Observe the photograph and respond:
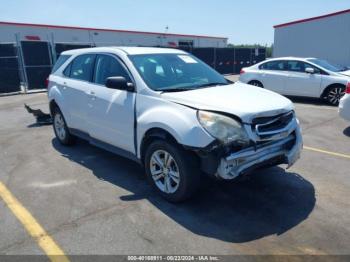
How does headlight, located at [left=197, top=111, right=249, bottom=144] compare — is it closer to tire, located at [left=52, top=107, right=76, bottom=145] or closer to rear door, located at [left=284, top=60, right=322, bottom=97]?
tire, located at [left=52, top=107, right=76, bottom=145]

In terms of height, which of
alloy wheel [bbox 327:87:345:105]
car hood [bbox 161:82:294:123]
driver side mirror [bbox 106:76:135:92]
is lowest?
alloy wheel [bbox 327:87:345:105]

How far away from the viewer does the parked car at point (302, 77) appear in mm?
10234

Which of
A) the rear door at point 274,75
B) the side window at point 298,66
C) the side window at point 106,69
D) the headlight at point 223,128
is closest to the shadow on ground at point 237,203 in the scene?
the headlight at point 223,128

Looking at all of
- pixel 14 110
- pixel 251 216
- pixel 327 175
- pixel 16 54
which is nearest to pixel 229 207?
pixel 251 216

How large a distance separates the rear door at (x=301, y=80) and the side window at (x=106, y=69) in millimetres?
7853

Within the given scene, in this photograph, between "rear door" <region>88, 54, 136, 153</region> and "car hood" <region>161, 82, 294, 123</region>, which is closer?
"car hood" <region>161, 82, 294, 123</region>

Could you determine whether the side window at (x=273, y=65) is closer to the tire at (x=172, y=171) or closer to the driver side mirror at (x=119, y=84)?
the driver side mirror at (x=119, y=84)

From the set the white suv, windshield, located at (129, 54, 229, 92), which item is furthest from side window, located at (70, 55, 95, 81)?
windshield, located at (129, 54, 229, 92)

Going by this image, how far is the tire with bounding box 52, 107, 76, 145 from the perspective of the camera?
6.23 metres

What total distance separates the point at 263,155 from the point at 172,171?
42.0 inches

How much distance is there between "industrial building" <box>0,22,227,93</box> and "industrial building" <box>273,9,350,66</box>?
7347 millimetres

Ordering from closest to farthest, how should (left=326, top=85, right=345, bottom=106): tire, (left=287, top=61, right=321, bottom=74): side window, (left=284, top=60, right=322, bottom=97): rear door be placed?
(left=326, top=85, right=345, bottom=106): tire < (left=284, top=60, right=322, bottom=97): rear door < (left=287, top=61, right=321, bottom=74): side window

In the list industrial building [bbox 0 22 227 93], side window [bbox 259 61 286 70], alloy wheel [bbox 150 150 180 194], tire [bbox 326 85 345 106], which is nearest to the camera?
alloy wheel [bbox 150 150 180 194]

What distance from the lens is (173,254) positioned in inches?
120
